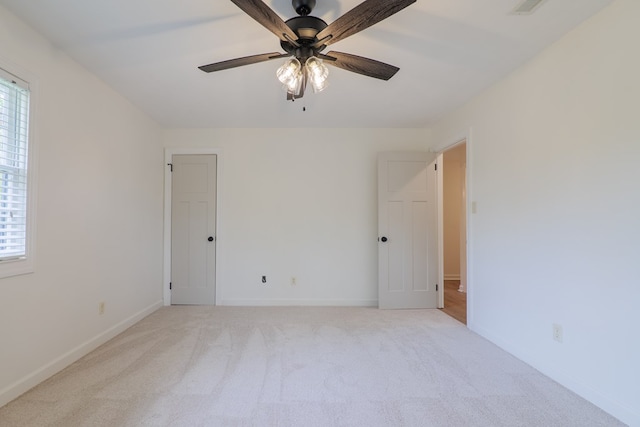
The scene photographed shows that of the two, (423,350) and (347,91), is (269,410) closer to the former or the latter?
(423,350)

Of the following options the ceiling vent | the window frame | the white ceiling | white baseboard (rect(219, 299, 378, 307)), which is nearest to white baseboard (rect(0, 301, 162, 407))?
the window frame

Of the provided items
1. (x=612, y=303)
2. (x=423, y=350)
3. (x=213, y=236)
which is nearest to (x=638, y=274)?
(x=612, y=303)

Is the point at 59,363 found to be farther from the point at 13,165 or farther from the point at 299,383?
the point at 299,383

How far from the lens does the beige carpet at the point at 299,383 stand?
174 cm

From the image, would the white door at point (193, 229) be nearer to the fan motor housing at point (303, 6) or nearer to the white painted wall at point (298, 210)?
the white painted wall at point (298, 210)

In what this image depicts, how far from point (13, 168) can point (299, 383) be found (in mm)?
2391

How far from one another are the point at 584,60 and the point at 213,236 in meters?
4.04

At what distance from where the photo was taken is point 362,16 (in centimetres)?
136

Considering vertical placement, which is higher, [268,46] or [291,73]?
[268,46]

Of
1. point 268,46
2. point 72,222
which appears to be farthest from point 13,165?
point 268,46

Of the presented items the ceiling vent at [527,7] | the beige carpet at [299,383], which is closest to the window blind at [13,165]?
the beige carpet at [299,383]

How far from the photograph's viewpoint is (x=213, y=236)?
13.3 ft

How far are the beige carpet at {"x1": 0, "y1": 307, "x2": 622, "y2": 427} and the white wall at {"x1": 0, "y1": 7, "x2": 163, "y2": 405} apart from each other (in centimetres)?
26

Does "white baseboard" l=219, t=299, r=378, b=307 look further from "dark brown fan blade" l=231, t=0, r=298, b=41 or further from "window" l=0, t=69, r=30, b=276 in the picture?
"dark brown fan blade" l=231, t=0, r=298, b=41
